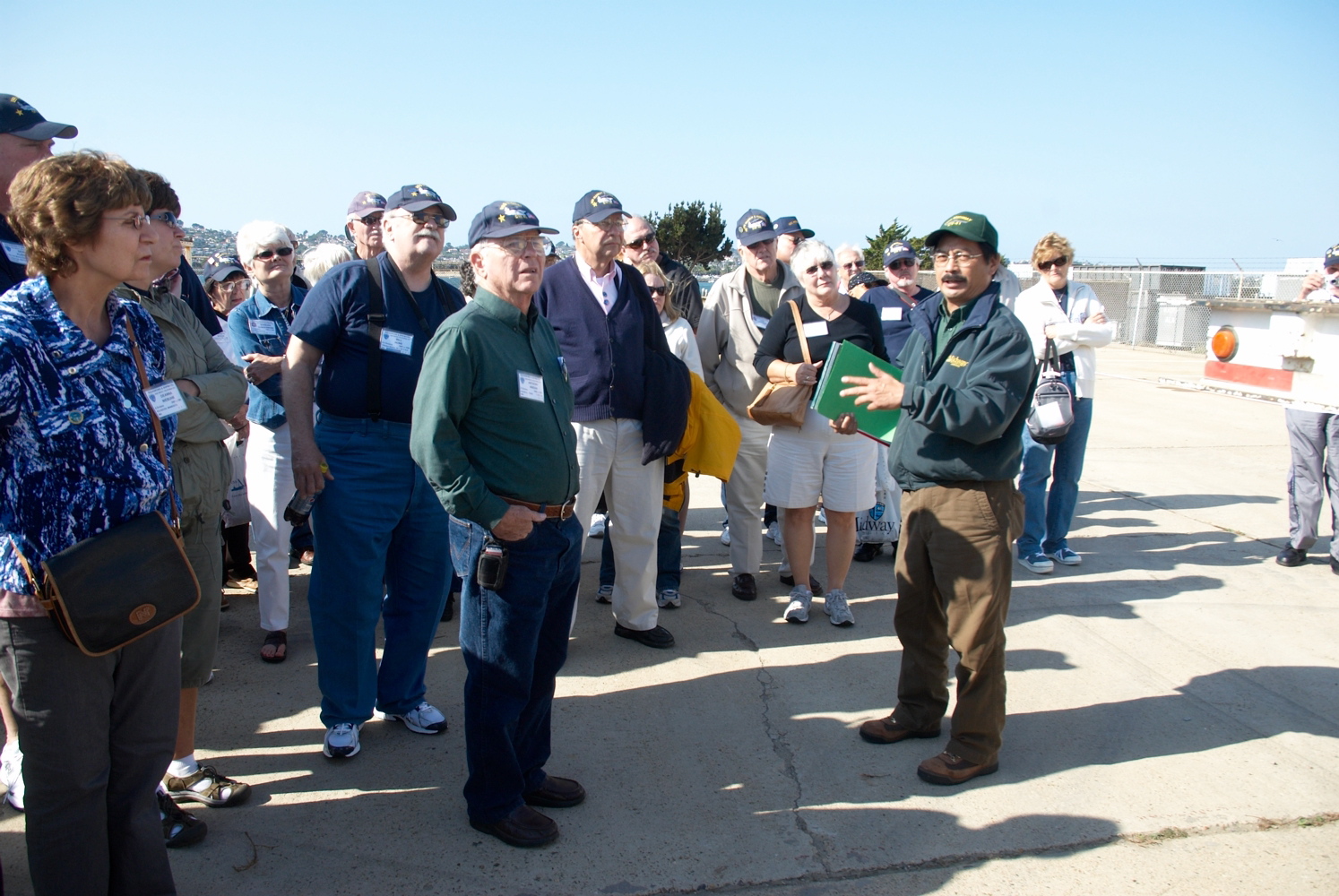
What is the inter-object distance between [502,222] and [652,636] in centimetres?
256

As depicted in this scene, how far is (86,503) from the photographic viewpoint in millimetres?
2209

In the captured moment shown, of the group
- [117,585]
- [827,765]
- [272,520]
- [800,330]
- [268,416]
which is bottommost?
[827,765]

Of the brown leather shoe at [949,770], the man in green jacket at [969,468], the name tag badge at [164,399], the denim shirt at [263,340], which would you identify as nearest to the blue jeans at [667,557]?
the denim shirt at [263,340]

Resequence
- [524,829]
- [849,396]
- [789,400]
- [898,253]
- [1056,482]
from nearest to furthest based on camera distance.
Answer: [524,829]
[849,396]
[789,400]
[1056,482]
[898,253]

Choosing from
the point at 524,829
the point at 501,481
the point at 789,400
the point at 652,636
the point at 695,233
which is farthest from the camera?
the point at 695,233

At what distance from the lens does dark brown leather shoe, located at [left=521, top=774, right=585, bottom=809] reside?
127 inches

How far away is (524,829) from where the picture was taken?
9.84ft

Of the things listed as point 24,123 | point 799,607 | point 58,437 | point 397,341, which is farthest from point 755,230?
point 58,437

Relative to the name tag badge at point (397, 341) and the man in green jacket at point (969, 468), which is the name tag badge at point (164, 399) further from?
the man in green jacket at point (969, 468)

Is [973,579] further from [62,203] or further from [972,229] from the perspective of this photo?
[62,203]

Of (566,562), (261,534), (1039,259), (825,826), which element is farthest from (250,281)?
(1039,259)

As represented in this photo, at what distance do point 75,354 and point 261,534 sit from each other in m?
2.50

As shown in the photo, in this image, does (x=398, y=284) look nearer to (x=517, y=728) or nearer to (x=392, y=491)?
(x=392, y=491)

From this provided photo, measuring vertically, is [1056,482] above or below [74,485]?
below
